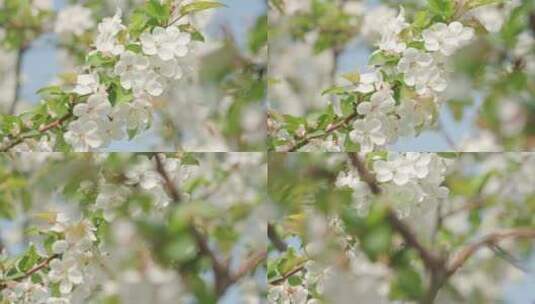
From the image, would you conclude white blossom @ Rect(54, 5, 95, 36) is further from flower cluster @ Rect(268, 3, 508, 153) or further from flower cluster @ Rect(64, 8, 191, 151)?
flower cluster @ Rect(268, 3, 508, 153)

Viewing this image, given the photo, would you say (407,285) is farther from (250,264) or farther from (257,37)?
(257,37)

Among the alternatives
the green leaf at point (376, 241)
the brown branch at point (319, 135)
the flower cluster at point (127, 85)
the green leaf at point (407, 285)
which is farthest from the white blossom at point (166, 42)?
the green leaf at point (407, 285)

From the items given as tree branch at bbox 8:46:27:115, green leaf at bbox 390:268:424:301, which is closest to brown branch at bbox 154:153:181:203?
green leaf at bbox 390:268:424:301

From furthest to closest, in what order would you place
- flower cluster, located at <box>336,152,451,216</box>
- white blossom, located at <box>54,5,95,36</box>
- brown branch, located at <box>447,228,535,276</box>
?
white blossom, located at <box>54,5,95,36</box> → brown branch, located at <box>447,228,535,276</box> → flower cluster, located at <box>336,152,451,216</box>

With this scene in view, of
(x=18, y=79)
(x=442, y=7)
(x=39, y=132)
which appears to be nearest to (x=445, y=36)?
(x=442, y=7)

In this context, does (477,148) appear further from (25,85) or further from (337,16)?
(25,85)

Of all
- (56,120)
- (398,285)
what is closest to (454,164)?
(398,285)
